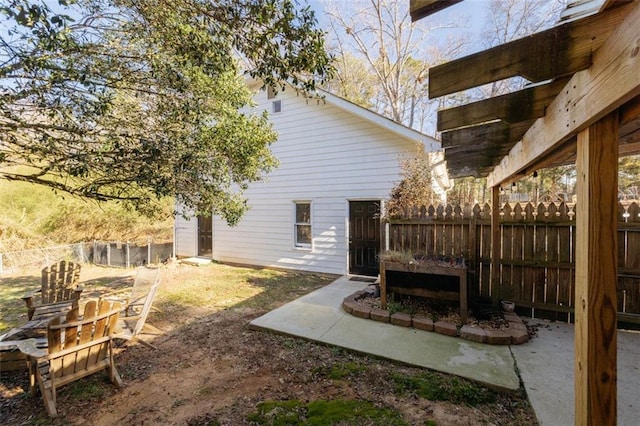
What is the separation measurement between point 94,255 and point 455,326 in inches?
461

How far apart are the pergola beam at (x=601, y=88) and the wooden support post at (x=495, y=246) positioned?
317cm

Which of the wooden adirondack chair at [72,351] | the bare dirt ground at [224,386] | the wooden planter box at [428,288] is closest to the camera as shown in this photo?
the bare dirt ground at [224,386]

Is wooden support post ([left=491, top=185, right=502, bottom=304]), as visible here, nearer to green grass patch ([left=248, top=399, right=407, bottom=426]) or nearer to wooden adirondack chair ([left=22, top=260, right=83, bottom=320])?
green grass patch ([left=248, top=399, right=407, bottom=426])

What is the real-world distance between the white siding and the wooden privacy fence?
218 cm

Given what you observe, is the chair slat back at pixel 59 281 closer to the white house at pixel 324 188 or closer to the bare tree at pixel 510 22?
the white house at pixel 324 188

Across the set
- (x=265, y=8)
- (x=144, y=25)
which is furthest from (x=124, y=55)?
(x=265, y=8)

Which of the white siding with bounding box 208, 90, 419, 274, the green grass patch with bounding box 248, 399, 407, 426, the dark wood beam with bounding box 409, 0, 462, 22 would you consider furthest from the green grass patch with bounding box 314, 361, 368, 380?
the white siding with bounding box 208, 90, 419, 274

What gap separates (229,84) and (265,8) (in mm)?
2573

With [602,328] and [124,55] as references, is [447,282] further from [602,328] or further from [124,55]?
[124,55]

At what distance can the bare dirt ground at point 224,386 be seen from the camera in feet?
8.39

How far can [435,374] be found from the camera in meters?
3.09

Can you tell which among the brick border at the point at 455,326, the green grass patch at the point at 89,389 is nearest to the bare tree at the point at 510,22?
the brick border at the point at 455,326

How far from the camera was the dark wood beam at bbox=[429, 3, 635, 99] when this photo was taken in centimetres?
111

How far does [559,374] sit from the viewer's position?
2984mm
